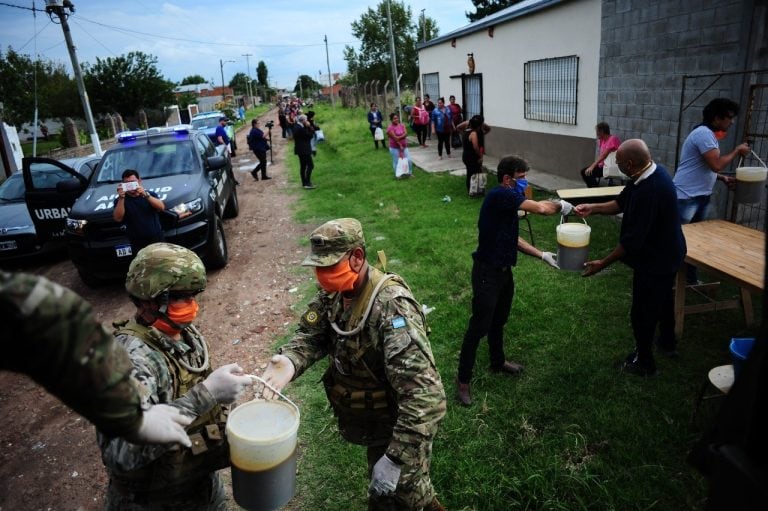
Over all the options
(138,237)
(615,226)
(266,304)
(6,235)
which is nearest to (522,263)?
(615,226)

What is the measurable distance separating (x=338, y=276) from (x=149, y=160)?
671cm

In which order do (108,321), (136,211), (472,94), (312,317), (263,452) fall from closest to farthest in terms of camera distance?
(263,452) → (312,317) → (136,211) → (108,321) → (472,94)

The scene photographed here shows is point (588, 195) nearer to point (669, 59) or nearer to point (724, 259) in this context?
point (724, 259)

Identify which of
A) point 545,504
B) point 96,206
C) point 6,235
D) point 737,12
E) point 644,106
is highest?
point 737,12

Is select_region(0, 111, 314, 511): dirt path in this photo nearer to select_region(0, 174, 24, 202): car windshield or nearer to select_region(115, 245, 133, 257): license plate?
select_region(115, 245, 133, 257): license plate

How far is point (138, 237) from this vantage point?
5.61m

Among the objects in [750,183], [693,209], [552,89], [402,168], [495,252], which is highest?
[552,89]

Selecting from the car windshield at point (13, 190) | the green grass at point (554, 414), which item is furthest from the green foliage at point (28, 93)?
the green grass at point (554, 414)

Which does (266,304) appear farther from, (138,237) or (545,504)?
(545,504)

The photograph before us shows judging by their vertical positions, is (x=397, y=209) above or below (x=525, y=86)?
below

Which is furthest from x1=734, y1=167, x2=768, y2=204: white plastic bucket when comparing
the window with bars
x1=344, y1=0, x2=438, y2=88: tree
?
x1=344, y1=0, x2=438, y2=88: tree

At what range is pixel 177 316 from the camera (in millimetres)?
2119

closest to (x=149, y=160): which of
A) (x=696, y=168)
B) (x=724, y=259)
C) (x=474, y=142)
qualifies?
Answer: (x=474, y=142)

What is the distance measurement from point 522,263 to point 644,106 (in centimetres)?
390
